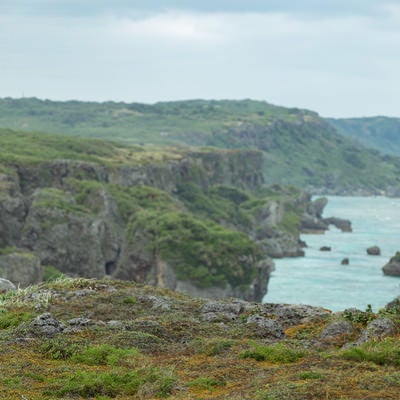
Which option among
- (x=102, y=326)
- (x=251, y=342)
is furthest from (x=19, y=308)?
(x=251, y=342)

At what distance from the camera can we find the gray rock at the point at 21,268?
10675 centimetres

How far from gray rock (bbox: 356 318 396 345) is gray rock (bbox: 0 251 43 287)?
82.1m

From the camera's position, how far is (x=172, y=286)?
119 metres

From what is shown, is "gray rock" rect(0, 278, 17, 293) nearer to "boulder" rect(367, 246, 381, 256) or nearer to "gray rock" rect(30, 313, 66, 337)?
"gray rock" rect(30, 313, 66, 337)

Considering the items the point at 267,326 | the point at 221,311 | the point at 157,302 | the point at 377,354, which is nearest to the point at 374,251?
the point at 157,302

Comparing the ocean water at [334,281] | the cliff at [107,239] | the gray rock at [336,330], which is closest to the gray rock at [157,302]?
the gray rock at [336,330]

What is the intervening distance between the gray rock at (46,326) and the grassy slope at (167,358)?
224 mm

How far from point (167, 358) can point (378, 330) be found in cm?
744

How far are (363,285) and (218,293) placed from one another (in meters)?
36.1

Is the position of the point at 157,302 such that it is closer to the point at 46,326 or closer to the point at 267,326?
the point at 267,326

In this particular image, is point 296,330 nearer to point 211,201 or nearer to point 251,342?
point 251,342

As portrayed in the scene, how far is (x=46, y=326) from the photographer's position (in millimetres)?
29578

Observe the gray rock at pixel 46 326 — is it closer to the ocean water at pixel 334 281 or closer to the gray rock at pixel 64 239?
the ocean water at pixel 334 281

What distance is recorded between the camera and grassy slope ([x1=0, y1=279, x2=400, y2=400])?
22000mm
